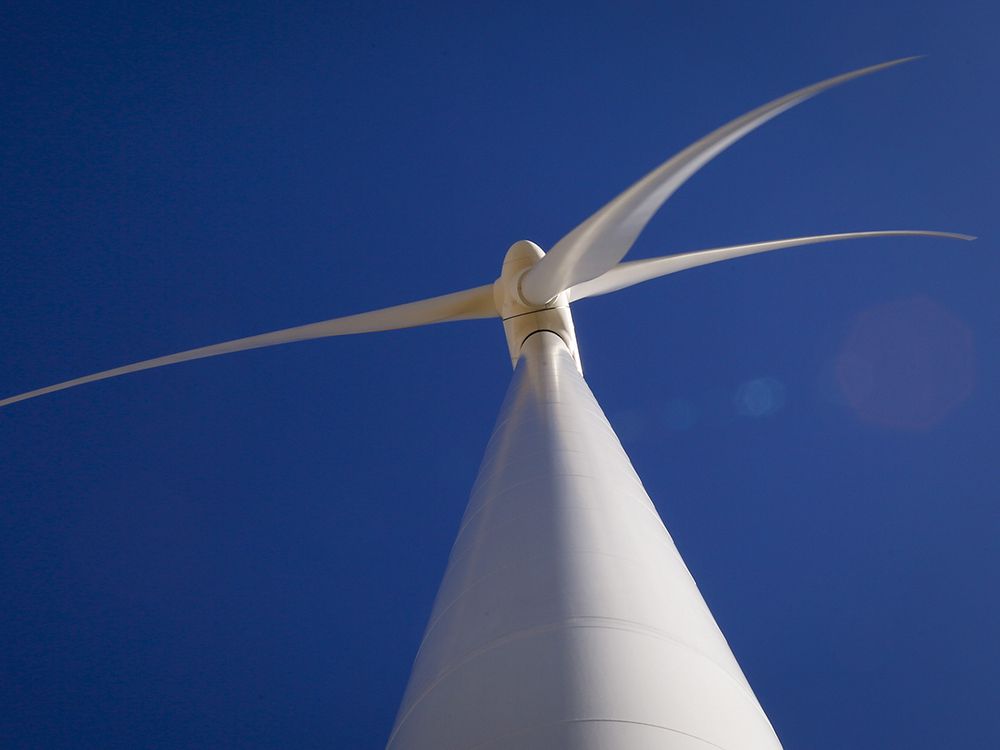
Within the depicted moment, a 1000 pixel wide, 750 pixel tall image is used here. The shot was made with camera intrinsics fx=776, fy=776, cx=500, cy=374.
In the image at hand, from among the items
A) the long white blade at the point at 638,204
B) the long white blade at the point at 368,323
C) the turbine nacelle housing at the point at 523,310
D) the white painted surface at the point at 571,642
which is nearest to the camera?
the white painted surface at the point at 571,642

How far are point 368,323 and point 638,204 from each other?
5.54 metres

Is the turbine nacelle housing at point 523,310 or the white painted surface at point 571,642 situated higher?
the turbine nacelle housing at point 523,310

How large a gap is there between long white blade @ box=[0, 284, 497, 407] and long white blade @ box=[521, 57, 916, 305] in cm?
294

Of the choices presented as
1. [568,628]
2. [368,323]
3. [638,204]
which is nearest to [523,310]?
[368,323]

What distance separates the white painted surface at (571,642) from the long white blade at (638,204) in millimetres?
3111

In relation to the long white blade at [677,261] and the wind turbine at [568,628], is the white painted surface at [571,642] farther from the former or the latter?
the long white blade at [677,261]

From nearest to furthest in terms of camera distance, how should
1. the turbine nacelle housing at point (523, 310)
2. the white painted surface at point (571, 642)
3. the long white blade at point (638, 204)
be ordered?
the white painted surface at point (571, 642)
the long white blade at point (638, 204)
the turbine nacelle housing at point (523, 310)

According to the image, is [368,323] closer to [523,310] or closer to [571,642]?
[523,310]

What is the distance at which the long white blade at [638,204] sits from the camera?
6.24m

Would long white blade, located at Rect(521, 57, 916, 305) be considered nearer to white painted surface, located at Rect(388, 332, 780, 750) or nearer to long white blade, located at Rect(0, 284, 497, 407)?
long white blade, located at Rect(0, 284, 497, 407)

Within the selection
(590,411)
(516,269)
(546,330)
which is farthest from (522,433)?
(516,269)

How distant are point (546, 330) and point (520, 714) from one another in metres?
9.20

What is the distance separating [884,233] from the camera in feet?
33.5

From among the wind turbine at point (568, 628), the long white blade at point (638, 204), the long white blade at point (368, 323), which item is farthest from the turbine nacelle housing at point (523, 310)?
the wind turbine at point (568, 628)
